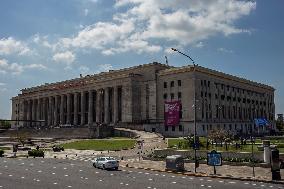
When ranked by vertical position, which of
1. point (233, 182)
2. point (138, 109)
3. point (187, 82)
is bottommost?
point (233, 182)

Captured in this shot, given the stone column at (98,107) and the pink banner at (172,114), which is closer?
the pink banner at (172,114)

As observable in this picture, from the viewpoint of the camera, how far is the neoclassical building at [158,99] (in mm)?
110125

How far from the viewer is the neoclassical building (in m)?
110

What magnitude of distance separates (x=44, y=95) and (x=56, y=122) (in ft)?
45.4

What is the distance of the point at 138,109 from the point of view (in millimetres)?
121375

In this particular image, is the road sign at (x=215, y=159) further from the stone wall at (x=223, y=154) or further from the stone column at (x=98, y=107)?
the stone column at (x=98, y=107)

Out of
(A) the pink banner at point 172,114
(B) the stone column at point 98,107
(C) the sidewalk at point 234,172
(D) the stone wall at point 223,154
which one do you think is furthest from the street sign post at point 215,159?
(B) the stone column at point 98,107

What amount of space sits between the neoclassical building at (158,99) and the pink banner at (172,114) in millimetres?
4808

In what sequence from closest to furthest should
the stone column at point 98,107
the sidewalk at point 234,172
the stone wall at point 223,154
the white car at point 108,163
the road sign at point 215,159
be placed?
the sidewalk at point 234,172
the road sign at point 215,159
the stone wall at point 223,154
the white car at point 108,163
the stone column at point 98,107

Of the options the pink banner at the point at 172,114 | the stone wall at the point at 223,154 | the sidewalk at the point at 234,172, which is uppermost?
the pink banner at the point at 172,114

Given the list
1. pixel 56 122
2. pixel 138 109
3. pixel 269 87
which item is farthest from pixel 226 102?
pixel 56 122

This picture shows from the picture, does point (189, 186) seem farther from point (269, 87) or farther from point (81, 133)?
point (269, 87)

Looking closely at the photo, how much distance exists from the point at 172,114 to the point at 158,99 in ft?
52.1

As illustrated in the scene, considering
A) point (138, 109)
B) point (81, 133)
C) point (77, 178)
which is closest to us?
point (77, 178)
